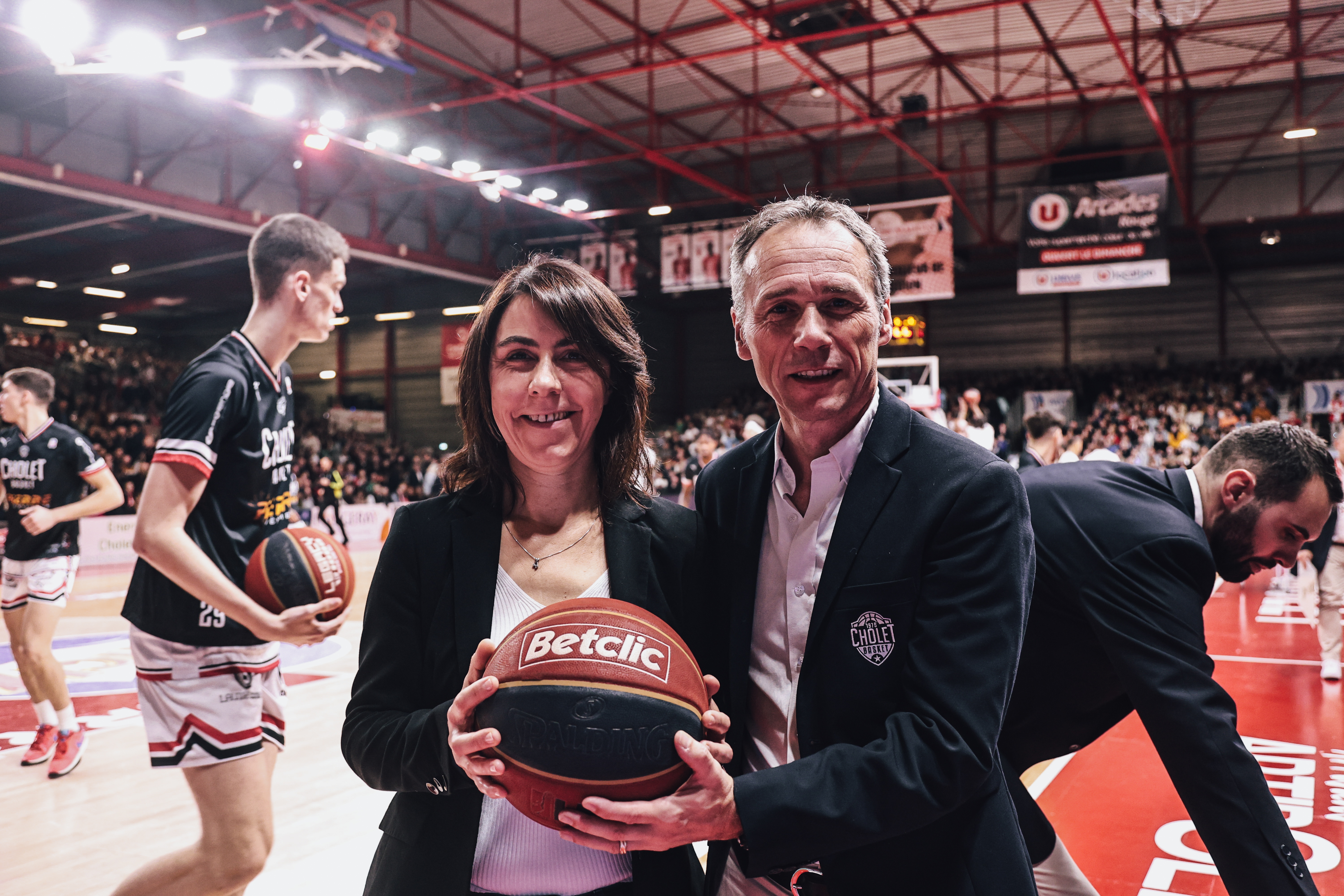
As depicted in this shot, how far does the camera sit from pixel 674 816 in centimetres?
126

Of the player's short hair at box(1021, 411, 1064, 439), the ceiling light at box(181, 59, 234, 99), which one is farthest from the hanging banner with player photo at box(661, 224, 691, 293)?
the player's short hair at box(1021, 411, 1064, 439)

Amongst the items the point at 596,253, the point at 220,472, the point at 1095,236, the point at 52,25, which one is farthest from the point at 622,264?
the point at 220,472

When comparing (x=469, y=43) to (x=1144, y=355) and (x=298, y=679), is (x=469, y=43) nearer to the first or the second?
(x=298, y=679)

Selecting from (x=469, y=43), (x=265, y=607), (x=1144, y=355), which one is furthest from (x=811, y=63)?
(x=265, y=607)

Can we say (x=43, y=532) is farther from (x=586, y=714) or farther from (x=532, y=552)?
(x=586, y=714)

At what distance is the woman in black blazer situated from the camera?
4.89 ft

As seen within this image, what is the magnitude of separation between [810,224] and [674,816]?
101 cm

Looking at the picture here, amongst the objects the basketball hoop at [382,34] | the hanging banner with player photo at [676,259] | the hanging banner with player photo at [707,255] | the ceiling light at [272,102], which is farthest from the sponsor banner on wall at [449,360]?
the basketball hoop at [382,34]

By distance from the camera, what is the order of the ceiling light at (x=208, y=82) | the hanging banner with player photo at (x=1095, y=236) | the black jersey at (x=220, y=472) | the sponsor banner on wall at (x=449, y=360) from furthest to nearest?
the sponsor banner on wall at (x=449, y=360), the hanging banner with player photo at (x=1095, y=236), the ceiling light at (x=208, y=82), the black jersey at (x=220, y=472)

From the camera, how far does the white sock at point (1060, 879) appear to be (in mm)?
2285

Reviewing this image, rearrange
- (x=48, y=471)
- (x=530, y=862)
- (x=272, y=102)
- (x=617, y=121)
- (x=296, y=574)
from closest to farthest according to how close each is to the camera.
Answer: (x=530, y=862) → (x=296, y=574) → (x=48, y=471) → (x=272, y=102) → (x=617, y=121)

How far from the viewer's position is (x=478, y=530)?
164cm

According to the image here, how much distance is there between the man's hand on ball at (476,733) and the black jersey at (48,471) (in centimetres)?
482

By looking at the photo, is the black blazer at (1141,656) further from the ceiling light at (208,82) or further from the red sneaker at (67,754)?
the ceiling light at (208,82)
